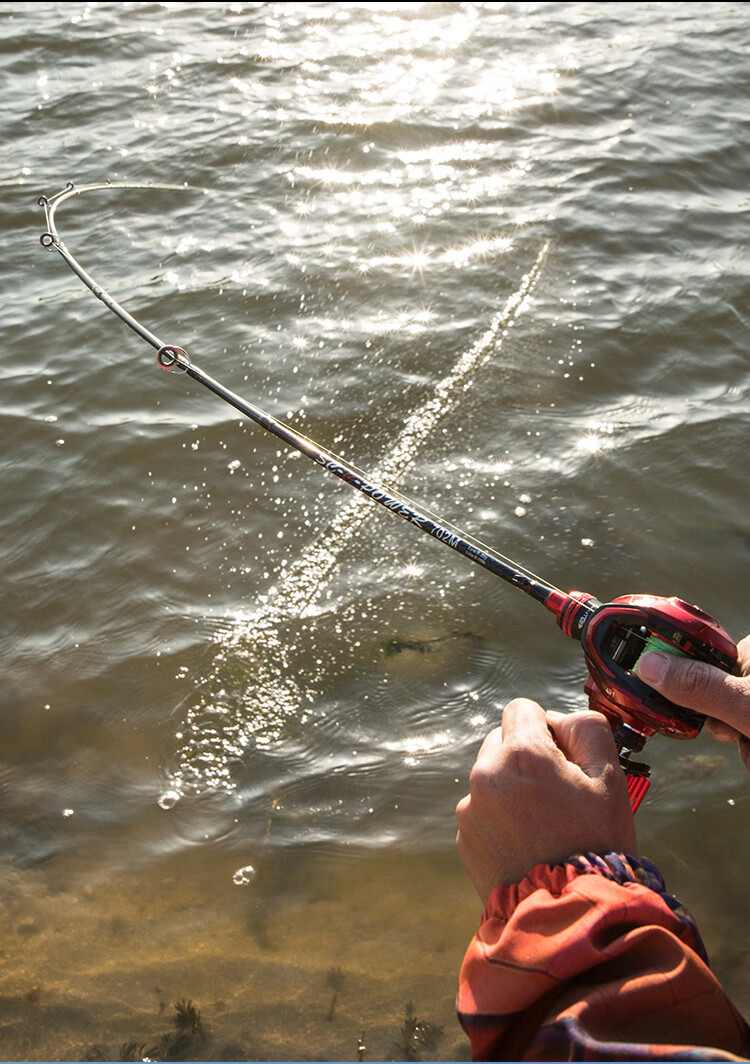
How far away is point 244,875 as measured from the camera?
110 inches

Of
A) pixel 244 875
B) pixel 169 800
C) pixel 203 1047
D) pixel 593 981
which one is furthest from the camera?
pixel 169 800

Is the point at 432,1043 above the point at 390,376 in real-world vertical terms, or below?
below

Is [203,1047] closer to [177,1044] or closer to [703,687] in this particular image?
[177,1044]

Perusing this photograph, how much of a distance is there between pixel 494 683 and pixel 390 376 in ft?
6.38

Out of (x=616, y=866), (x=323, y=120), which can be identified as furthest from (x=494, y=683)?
(x=323, y=120)

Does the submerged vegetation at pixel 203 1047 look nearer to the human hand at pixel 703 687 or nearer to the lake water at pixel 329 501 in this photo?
the lake water at pixel 329 501

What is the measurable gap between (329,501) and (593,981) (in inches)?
117

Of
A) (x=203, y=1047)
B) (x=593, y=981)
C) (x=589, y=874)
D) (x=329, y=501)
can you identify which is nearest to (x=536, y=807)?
(x=589, y=874)

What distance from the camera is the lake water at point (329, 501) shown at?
2688 mm

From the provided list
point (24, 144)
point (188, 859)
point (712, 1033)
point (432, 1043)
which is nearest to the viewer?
point (712, 1033)

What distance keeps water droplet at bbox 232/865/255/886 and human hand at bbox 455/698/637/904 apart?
1439 mm

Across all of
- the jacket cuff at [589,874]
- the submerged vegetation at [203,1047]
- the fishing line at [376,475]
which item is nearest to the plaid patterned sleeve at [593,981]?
the jacket cuff at [589,874]

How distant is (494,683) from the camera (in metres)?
3.28

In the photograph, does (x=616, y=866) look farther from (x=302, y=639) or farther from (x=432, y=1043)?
(x=302, y=639)
